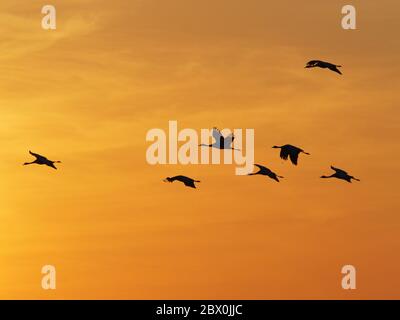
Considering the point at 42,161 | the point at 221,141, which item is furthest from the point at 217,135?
the point at 42,161

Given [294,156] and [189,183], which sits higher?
[294,156]

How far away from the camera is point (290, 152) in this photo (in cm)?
11525

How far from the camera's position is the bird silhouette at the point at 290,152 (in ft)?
375

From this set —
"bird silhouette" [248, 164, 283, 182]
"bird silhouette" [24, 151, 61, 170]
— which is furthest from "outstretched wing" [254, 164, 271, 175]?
"bird silhouette" [24, 151, 61, 170]

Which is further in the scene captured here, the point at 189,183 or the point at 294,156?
the point at 189,183

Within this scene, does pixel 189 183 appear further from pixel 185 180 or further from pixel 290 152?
pixel 290 152

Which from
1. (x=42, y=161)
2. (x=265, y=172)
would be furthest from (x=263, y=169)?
(x=42, y=161)
